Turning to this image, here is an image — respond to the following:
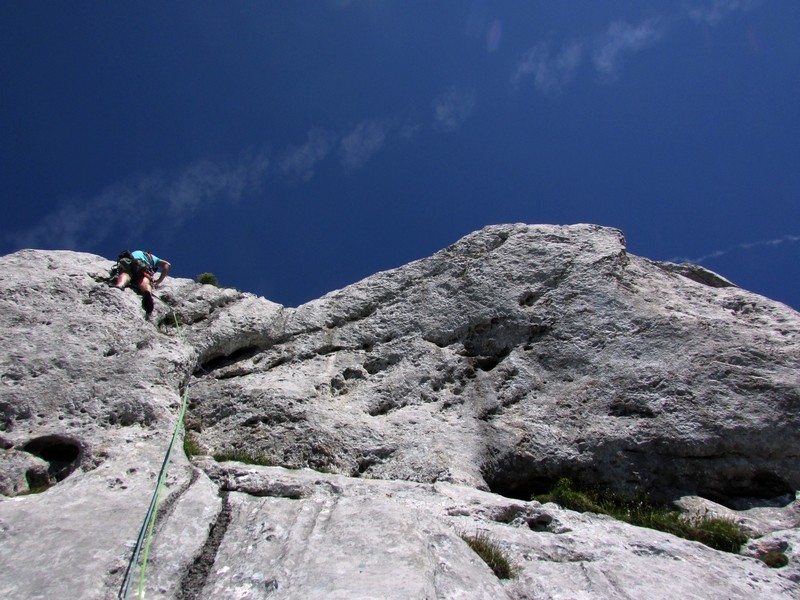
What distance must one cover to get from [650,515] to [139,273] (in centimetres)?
1150

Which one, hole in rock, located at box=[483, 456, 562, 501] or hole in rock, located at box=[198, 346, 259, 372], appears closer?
hole in rock, located at box=[483, 456, 562, 501]

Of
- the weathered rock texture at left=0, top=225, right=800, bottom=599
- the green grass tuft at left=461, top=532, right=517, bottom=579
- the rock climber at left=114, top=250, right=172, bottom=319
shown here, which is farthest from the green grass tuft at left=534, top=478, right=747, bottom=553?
the rock climber at left=114, top=250, right=172, bottom=319

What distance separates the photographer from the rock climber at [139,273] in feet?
47.4

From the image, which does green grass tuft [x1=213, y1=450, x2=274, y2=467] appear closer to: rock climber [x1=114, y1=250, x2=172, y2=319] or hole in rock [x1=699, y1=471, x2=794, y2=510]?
rock climber [x1=114, y1=250, x2=172, y2=319]

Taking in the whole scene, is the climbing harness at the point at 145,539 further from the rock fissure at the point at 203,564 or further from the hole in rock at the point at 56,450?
the hole in rock at the point at 56,450

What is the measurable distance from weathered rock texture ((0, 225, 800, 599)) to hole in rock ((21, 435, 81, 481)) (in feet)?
0.12

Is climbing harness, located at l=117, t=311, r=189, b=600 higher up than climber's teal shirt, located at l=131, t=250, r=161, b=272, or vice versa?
climber's teal shirt, located at l=131, t=250, r=161, b=272

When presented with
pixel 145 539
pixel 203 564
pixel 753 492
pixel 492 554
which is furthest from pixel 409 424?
pixel 753 492

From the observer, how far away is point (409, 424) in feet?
40.2

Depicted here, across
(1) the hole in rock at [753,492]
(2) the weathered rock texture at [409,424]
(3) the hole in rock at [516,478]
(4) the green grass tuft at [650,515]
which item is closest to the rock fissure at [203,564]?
(2) the weathered rock texture at [409,424]

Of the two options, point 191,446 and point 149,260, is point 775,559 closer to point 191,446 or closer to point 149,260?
point 191,446

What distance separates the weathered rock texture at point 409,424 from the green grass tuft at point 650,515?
11.4 inches

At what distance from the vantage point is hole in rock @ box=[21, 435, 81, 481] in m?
Answer: 10.1

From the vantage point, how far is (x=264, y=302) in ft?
55.0
